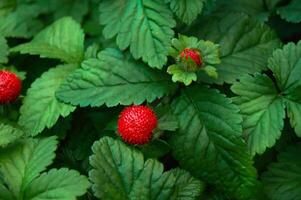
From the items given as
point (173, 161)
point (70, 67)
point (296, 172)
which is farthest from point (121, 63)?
point (296, 172)

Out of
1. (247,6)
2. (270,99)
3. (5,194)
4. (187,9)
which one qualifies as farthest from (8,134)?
(247,6)

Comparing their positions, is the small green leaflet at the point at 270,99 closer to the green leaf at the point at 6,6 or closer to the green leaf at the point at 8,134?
the green leaf at the point at 8,134

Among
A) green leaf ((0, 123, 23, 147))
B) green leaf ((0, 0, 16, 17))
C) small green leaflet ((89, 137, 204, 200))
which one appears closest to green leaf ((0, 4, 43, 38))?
green leaf ((0, 0, 16, 17))

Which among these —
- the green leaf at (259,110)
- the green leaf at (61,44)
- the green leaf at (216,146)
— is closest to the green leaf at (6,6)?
the green leaf at (61,44)

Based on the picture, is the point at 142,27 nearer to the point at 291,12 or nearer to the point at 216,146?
the point at 216,146

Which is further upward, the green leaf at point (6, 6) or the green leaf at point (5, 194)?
the green leaf at point (6, 6)

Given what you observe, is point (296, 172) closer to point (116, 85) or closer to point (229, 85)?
point (229, 85)
